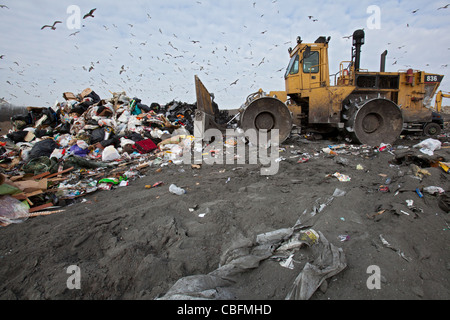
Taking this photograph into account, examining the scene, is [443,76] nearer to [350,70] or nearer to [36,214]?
[350,70]

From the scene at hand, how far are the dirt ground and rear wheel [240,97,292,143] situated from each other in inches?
97.6

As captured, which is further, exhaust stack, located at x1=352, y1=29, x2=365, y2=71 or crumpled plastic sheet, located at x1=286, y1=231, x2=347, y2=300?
exhaust stack, located at x1=352, y1=29, x2=365, y2=71

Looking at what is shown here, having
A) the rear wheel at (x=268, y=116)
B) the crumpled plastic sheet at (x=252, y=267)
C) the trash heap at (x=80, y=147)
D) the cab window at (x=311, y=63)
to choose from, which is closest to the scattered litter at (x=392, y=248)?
the crumpled plastic sheet at (x=252, y=267)

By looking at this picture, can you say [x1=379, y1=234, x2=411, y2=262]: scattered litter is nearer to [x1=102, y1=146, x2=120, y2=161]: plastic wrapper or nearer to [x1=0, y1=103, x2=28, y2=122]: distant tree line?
[x1=102, y1=146, x2=120, y2=161]: plastic wrapper

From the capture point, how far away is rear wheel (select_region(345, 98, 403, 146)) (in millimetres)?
5258

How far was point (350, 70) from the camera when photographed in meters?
5.95

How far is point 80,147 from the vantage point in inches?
228

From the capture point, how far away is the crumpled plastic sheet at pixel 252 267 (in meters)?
1.25

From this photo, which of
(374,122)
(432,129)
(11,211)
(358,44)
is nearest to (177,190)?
(11,211)

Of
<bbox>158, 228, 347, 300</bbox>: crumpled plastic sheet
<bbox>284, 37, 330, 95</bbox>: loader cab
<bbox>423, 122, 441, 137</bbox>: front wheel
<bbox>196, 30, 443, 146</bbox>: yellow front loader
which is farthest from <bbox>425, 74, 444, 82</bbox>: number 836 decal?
<bbox>158, 228, 347, 300</bbox>: crumpled plastic sheet

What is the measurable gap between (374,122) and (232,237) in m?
5.33

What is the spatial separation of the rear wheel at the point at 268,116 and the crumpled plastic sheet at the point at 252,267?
161 inches

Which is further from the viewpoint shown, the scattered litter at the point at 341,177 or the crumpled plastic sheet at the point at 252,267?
the scattered litter at the point at 341,177

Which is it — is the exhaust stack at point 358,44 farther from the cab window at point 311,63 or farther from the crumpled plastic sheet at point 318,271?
the crumpled plastic sheet at point 318,271
